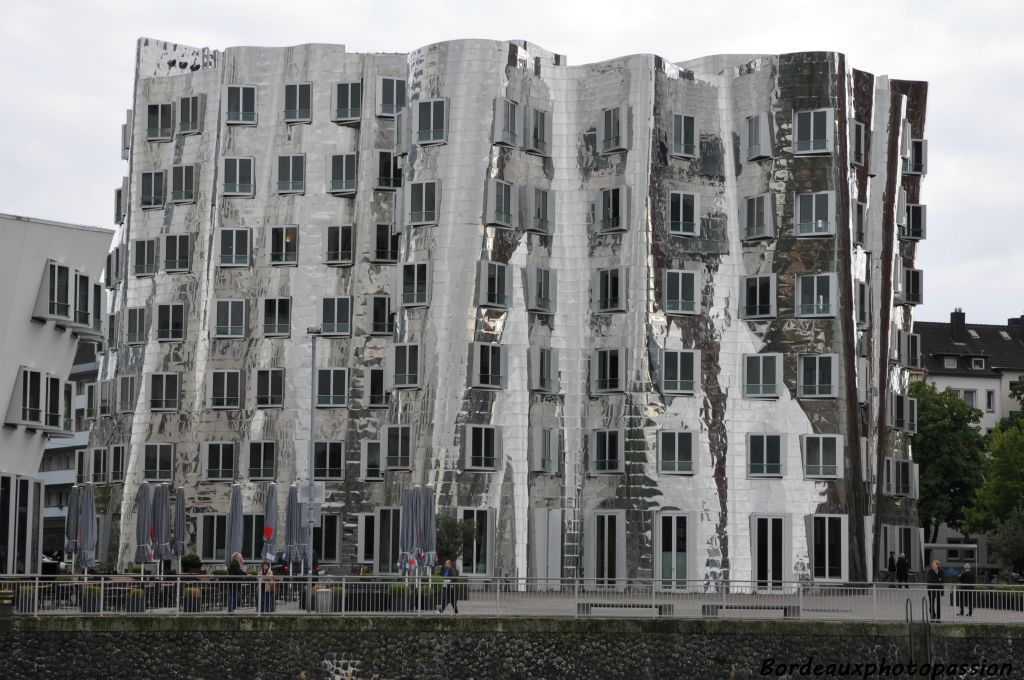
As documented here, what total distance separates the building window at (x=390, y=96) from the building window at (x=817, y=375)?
74.9ft

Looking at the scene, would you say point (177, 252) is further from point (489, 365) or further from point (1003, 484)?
point (1003, 484)

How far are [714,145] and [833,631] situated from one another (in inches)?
1404

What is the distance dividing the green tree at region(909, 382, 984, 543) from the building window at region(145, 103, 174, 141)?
49.0 metres

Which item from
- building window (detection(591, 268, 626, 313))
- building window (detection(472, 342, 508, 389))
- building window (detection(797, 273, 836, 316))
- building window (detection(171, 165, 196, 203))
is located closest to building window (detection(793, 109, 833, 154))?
building window (detection(797, 273, 836, 316))

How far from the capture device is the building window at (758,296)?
8238 cm

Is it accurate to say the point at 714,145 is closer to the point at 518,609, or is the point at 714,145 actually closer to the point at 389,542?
the point at 389,542

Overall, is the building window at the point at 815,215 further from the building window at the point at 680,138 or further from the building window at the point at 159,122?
the building window at the point at 159,122

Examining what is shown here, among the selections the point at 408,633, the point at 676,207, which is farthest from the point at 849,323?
the point at 408,633

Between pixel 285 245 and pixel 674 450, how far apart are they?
70.6 feet

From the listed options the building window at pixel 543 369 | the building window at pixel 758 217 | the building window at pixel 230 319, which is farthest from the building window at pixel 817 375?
the building window at pixel 230 319

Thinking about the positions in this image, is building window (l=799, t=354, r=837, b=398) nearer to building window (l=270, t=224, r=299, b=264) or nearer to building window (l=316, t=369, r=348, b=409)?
building window (l=316, t=369, r=348, b=409)

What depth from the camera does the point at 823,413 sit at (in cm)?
8175

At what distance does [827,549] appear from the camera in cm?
8062

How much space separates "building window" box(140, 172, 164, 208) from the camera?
91938mm
